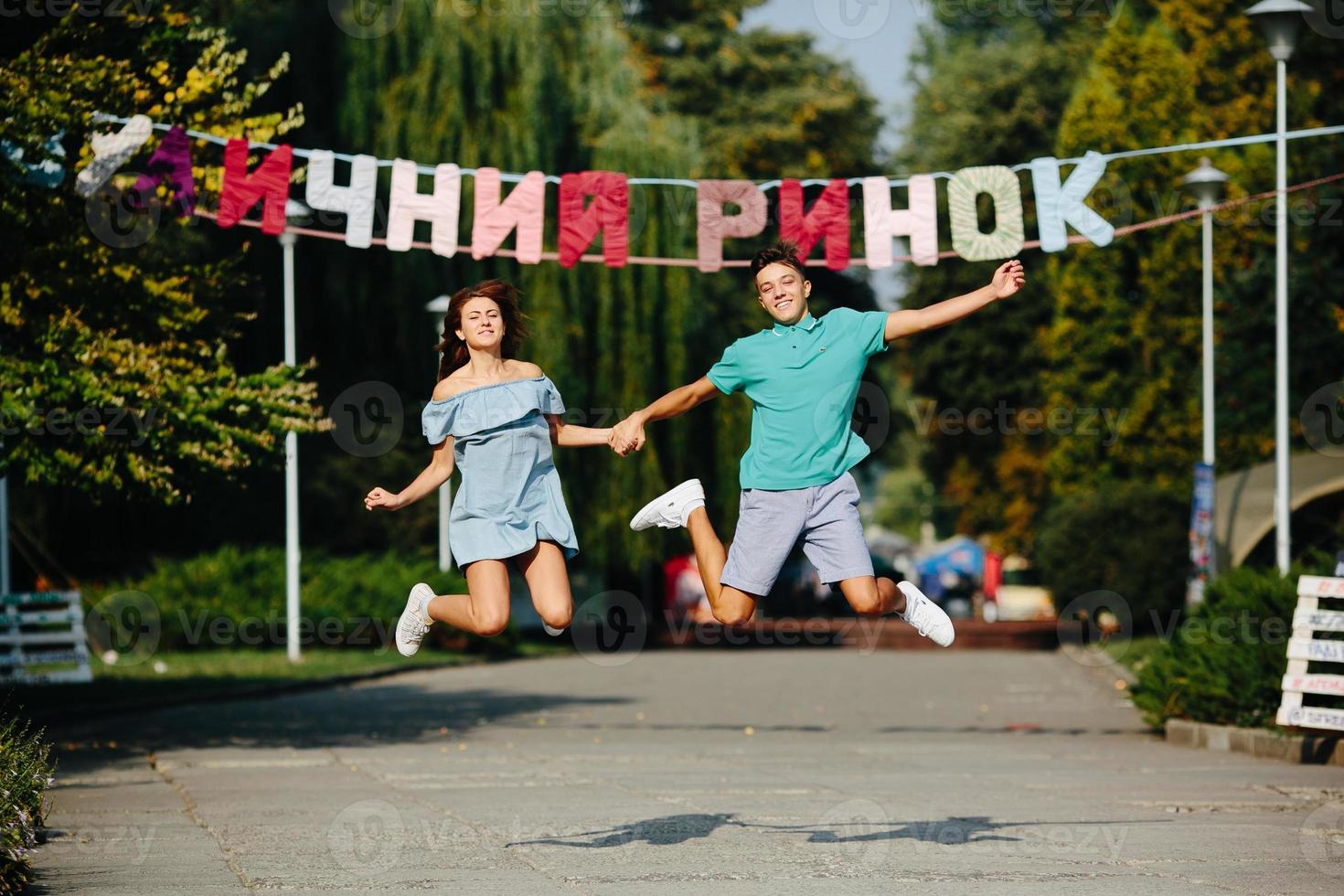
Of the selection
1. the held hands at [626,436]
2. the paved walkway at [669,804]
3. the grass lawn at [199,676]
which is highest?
the held hands at [626,436]

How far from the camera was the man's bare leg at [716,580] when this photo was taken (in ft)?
27.9

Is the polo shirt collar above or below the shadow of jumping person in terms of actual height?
above

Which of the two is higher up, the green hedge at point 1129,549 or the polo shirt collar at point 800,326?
the polo shirt collar at point 800,326

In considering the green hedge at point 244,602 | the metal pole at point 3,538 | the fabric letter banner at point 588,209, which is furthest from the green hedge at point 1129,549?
the fabric letter banner at point 588,209

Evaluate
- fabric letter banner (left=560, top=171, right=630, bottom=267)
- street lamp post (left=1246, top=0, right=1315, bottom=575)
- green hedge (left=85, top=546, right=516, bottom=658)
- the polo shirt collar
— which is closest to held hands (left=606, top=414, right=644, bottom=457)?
the polo shirt collar

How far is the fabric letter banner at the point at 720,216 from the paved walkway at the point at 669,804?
12.1 ft

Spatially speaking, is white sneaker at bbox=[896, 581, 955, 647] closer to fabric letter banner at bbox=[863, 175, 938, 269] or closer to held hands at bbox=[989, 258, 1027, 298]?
held hands at bbox=[989, 258, 1027, 298]

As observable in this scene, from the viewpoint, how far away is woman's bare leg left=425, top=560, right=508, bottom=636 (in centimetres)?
833

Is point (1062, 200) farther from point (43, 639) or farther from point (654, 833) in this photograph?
point (43, 639)

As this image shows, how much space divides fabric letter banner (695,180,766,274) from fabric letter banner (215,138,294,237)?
9.63 feet

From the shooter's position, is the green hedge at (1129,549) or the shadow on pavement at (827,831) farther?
the green hedge at (1129,549)

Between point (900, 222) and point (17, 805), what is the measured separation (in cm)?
742

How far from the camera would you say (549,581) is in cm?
842

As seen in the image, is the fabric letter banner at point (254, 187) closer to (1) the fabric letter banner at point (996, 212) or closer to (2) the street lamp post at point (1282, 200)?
(1) the fabric letter banner at point (996, 212)
